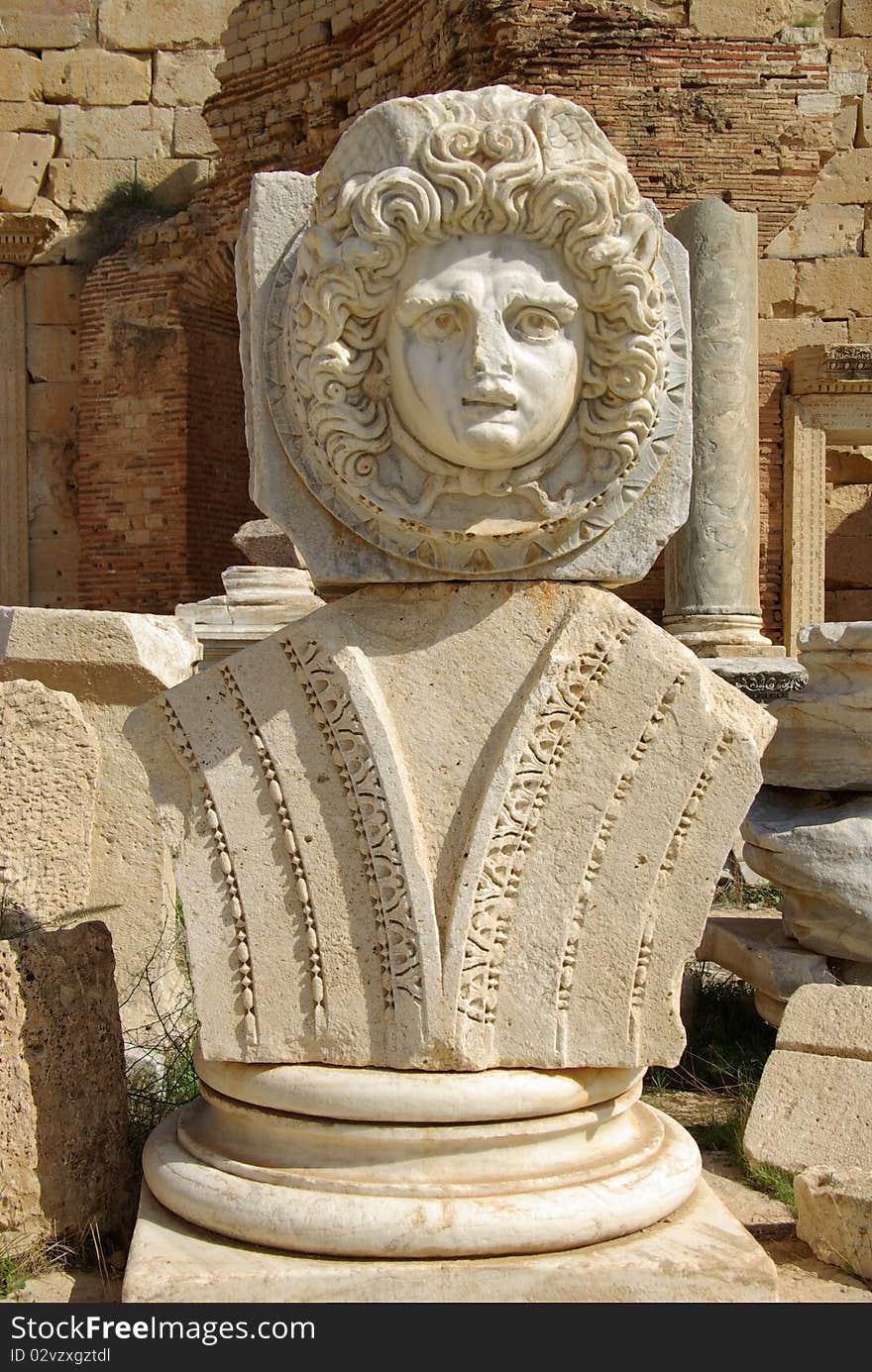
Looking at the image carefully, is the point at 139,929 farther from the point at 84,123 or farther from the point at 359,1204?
the point at 84,123

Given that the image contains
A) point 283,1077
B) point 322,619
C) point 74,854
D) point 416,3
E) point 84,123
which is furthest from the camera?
point 84,123

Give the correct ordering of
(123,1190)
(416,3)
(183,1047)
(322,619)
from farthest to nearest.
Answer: (416,3) < (183,1047) < (123,1190) < (322,619)

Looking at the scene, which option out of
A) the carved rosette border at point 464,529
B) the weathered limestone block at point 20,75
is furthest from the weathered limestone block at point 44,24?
the carved rosette border at point 464,529

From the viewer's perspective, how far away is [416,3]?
10016mm

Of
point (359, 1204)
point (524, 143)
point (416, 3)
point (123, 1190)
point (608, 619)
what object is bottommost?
point (123, 1190)

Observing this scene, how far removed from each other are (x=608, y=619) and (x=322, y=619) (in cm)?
52

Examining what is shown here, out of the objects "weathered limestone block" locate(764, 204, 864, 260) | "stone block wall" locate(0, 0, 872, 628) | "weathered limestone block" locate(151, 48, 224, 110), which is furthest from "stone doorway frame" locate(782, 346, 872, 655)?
"weathered limestone block" locate(151, 48, 224, 110)

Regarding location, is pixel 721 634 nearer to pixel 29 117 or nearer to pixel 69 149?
pixel 69 149

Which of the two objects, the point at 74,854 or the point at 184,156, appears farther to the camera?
the point at 184,156

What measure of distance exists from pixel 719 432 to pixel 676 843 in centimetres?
654

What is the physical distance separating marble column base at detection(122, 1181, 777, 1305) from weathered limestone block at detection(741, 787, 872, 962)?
172 cm

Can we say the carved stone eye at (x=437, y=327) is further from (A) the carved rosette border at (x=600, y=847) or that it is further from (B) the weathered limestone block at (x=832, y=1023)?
(B) the weathered limestone block at (x=832, y=1023)

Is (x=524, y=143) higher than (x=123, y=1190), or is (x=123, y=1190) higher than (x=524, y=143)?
(x=524, y=143)

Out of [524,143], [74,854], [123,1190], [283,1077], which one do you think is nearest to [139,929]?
[74,854]
